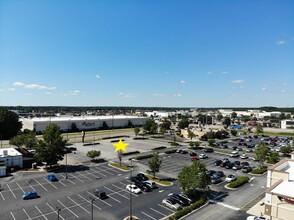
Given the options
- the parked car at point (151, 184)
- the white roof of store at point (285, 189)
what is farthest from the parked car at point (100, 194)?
the white roof of store at point (285, 189)

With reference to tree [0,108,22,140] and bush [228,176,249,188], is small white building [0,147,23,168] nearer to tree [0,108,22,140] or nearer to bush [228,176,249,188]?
tree [0,108,22,140]

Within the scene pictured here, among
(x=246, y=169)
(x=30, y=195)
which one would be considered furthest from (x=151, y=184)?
(x=246, y=169)

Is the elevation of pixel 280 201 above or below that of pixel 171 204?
above

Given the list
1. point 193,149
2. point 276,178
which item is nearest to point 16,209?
point 276,178

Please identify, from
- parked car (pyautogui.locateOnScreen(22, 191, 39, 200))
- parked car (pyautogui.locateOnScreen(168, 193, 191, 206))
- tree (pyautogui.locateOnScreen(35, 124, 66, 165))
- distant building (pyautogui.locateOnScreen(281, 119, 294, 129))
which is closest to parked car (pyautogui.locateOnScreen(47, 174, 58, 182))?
tree (pyautogui.locateOnScreen(35, 124, 66, 165))

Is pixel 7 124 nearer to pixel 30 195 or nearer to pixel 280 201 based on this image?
pixel 30 195
